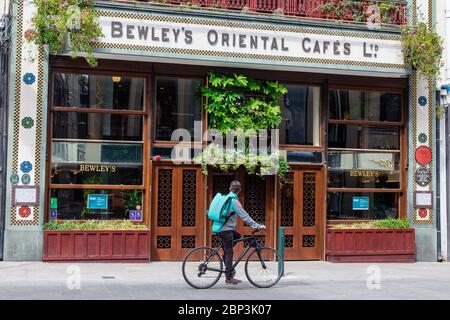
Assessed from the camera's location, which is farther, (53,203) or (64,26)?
(53,203)

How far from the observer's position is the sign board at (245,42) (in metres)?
14.3

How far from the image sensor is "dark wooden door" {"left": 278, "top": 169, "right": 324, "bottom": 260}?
16.0 meters

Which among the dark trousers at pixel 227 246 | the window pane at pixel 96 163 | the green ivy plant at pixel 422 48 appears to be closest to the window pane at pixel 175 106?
the window pane at pixel 96 163

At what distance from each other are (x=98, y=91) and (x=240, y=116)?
10.6 feet

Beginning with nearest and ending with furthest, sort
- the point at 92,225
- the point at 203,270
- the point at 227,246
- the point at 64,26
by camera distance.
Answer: the point at 203,270 → the point at 227,246 → the point at 64,26 → the point at 92,225

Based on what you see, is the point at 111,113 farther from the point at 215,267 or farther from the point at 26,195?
the point at 215,267

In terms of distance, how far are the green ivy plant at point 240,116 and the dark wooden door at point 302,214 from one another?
1.71 ft

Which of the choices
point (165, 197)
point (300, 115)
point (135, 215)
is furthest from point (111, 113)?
point (300, 115)

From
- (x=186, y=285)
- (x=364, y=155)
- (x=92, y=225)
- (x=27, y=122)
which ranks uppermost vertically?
(x=27, y=122)

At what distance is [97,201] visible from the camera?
14.9 m

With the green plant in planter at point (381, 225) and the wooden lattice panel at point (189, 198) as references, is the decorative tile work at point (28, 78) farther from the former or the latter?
the green plant in planter at point (381, 225)

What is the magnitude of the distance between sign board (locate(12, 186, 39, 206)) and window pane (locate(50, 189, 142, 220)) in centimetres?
49

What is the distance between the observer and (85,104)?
49.1 feet

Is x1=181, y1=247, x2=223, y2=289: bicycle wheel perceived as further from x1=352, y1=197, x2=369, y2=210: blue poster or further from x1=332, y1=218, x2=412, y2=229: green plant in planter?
x1=352, y1=197, x2=369, y2=210: blue poster
